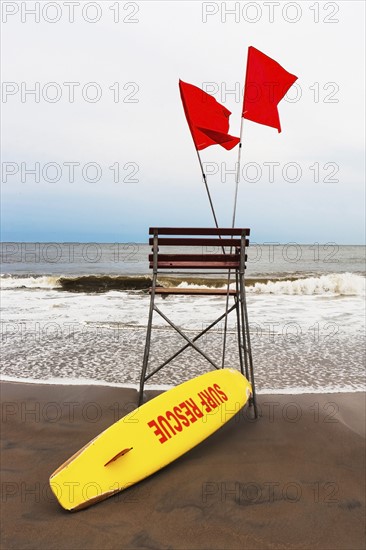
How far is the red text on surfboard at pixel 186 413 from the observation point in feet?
10.0

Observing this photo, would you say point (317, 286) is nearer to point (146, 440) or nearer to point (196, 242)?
point (196, 242)

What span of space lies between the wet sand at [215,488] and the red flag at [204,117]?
262 cm

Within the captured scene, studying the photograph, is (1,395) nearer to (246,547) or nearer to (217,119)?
(246,547)

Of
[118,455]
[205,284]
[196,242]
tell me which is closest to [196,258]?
[196,242]

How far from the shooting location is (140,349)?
6527mm

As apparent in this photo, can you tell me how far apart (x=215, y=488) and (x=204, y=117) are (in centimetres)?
322

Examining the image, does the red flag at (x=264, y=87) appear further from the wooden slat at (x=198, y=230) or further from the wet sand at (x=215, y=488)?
the wet sand at (x=215, y=488)

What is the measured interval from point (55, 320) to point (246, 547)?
7.35 meters

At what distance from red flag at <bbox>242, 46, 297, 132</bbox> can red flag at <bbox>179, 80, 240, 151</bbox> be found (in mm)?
257

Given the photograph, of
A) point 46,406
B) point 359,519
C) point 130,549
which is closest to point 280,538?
point 359,519

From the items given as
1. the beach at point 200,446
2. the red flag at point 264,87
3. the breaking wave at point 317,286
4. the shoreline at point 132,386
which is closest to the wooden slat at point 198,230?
the red flag at point 264,87

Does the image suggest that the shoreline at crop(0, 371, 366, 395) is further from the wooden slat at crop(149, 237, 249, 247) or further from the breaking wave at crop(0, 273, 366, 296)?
the breaking wave at crop(0, 273, 366, 296)

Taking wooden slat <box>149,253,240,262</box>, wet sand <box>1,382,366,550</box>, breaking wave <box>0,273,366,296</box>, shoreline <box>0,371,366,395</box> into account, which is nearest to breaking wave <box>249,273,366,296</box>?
breaking wave <box>0,273,366,296</box>

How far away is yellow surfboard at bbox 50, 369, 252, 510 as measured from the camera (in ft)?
8.41
